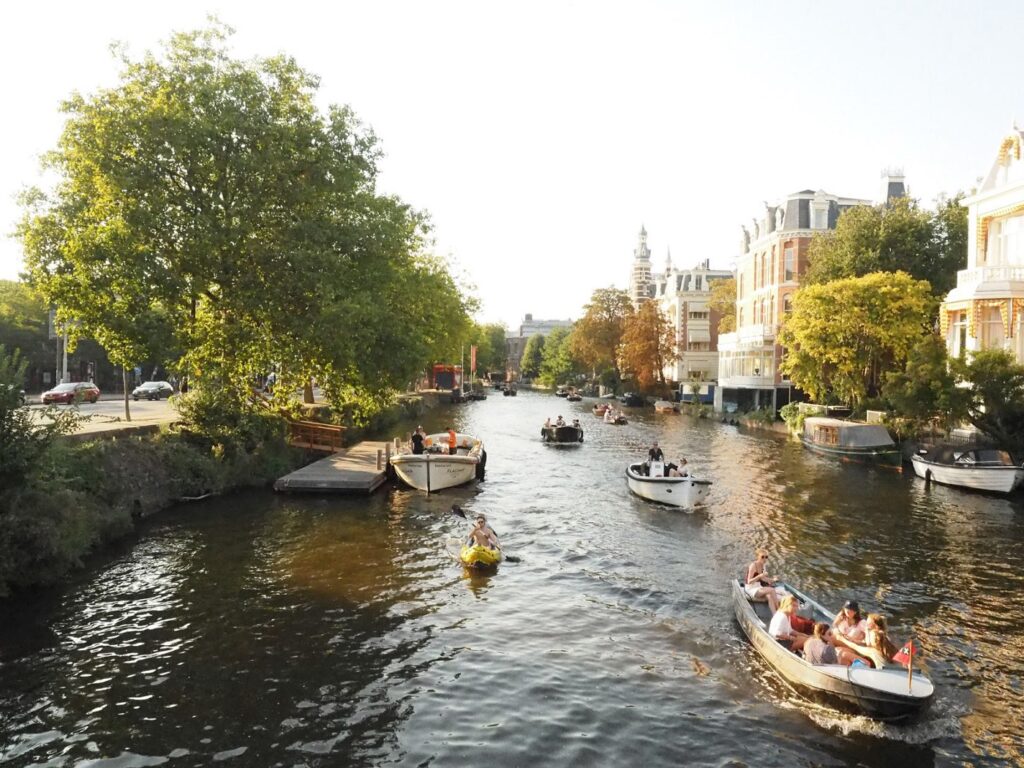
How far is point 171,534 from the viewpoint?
22.0m

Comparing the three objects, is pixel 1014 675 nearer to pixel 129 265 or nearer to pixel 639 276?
pixel 129 265

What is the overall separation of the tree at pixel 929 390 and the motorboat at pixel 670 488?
1373 cm

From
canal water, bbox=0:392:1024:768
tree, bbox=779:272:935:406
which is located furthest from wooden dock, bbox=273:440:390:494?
tree, bbox=779:272:935:406

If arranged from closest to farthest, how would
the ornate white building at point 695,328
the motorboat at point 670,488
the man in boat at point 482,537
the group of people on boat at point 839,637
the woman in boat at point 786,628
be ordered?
the group of people on boat at point 839,637 → the woman in boat at point 786,628 → the man in boat at point 482,537 → the motorboat at point 670,488 → the ornate white building at point 695,328

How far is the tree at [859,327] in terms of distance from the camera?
4531 cm

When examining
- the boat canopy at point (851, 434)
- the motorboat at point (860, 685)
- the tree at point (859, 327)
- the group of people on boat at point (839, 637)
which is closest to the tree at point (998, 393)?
the boat canopy at point (851, 434)

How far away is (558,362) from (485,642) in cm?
12907

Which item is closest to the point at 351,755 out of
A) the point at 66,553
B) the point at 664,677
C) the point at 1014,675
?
the point at 664,677

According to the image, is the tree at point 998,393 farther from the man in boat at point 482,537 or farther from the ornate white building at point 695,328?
the ornate white building at point 695,328

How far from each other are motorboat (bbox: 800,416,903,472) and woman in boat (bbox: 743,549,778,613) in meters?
25.7

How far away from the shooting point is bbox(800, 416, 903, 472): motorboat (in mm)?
39844

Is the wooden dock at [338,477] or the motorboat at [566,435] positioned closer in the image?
the wooden dock at [338,477]

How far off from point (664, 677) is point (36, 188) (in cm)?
2871

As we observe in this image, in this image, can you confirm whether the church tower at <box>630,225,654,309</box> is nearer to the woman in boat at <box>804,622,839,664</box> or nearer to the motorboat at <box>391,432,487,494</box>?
the motorboat at <box>391,432,487,494</box>
